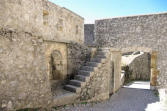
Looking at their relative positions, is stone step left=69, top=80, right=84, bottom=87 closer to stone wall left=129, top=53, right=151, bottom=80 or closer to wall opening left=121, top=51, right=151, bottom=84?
wall opening left=121, top=51, right=151, bottom=84

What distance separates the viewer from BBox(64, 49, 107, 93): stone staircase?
5285mm

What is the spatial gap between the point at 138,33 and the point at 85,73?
5335 millimetres

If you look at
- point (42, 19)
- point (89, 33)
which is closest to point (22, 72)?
point (42, 19)

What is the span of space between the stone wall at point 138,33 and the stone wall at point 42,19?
10.3 feet

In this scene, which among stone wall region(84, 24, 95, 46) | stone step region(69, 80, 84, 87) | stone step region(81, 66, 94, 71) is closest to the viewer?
stone step region(69, 80, 84, 87)

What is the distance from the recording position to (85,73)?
5.92 meters

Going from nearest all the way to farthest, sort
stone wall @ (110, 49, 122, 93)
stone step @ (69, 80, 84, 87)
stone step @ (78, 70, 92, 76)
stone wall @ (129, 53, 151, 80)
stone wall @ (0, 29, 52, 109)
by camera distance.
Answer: stone wall @ (0, 29, 52, 109) < stone step @ (69, 80, 84, 87) < stone step @ (78, 70, 92, 76) < stone wall @ (110, 49, 122, 93) < stone wall @ (129, 53, 151, 80)

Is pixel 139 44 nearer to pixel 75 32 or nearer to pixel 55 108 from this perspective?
pixel 75 32

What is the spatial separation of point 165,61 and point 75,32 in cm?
618

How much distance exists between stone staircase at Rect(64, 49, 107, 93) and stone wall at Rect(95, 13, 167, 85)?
3.02 metres

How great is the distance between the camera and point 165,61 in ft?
27.0

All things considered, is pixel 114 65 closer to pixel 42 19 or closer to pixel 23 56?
pixel 42 19

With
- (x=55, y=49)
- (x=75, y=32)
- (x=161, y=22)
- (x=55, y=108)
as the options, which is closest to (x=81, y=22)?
(x=75, y=32)

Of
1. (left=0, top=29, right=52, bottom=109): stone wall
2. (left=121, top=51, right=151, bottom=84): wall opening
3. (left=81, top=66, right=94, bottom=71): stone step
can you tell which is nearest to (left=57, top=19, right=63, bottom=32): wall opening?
(left=0, top=29, right=52, bottom=109): stone wall
